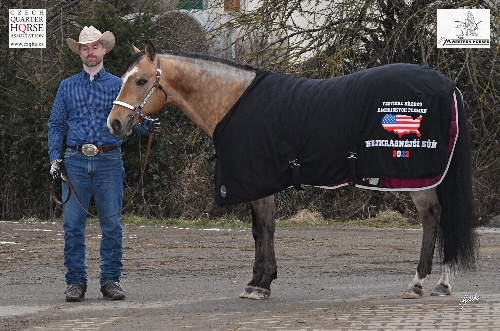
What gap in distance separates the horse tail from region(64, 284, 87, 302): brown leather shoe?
115 inches

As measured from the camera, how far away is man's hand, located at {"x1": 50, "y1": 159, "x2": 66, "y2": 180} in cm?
924

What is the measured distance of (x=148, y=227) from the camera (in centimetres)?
1764

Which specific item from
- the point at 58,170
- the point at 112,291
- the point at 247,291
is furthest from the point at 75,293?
the point at 247,291

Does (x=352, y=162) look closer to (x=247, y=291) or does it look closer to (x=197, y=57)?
(x=247, y=291)

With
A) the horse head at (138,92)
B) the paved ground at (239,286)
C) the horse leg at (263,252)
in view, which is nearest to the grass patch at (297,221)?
the paved ground at (239,286)

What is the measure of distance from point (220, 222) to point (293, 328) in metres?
11.4

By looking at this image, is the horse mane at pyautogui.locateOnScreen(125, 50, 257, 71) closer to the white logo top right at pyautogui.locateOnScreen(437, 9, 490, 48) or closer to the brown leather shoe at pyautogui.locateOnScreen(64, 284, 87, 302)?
the brown leather shoe at pyautogui.locateOnScreen(64, 284, 87, 302)

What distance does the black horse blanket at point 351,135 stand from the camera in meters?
8.84

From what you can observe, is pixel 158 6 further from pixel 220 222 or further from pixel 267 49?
pixel 220 222

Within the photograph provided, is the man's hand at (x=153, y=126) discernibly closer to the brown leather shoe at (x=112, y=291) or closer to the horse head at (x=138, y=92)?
the horse head at (x=138, y=92)

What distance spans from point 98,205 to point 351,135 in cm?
217

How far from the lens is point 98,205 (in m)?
9.43

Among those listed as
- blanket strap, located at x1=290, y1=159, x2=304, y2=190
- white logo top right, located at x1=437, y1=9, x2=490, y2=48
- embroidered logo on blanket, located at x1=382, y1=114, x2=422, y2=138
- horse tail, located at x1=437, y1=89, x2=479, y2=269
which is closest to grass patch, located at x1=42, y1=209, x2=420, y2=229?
white logo top right, located at x1=437, y1=9, x2=490, y2=48

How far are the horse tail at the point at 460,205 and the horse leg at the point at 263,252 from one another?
4.55 ft
